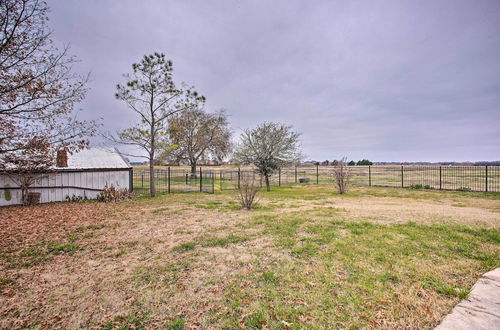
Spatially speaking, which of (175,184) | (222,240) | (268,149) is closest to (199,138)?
(175,184)

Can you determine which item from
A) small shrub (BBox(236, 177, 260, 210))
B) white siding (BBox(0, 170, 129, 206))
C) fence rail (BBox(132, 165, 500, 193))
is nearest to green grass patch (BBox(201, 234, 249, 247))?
small shrub (BBox(236, 177, 260, 210))

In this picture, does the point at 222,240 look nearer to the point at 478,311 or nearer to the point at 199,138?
the point at 478,311

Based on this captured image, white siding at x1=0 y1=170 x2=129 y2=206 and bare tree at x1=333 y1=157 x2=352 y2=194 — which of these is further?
bare tree at x1=333 y1=157 x2=352 y2=194

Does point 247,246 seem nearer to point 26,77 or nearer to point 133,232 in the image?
point 133,232

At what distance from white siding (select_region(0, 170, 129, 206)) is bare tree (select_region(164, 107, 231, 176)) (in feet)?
36.8

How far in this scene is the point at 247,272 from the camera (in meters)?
3.60

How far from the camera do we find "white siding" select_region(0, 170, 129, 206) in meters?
10.8

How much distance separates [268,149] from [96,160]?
12345 mm

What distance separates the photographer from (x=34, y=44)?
19.3 ft

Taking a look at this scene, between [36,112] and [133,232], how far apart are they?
4677mm

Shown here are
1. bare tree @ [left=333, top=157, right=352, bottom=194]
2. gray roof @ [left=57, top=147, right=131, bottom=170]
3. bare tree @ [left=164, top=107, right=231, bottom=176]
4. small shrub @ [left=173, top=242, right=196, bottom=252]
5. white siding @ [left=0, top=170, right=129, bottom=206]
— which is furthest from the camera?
bare tree @ [left=164, top=107, right=231, bottom=176]

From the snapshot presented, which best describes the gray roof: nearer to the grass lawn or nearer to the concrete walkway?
the grass lawn

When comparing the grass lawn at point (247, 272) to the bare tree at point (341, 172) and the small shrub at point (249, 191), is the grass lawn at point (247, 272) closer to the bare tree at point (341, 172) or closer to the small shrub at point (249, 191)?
the small shrub at point (249, 191)

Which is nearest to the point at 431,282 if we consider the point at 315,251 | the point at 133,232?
the point at 315,251
